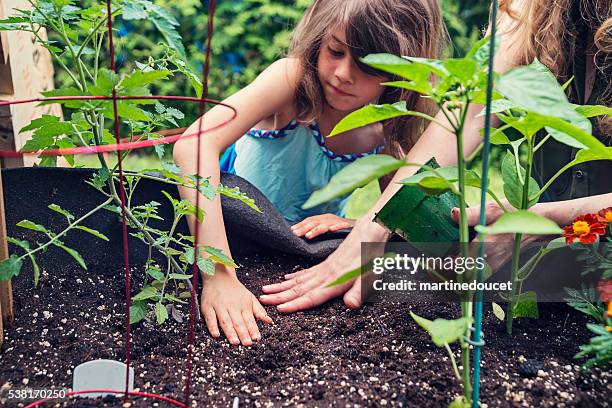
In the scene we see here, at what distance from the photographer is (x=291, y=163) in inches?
83.0

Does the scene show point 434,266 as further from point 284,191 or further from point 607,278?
point 284,191

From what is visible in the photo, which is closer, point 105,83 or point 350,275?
point 350,275

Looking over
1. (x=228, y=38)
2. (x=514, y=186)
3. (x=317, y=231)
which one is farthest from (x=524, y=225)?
(x=228, y=38)

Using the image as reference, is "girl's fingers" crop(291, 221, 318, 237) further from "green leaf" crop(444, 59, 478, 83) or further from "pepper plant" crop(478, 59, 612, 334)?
"green leaf" crop(444, 59, 478, 83)

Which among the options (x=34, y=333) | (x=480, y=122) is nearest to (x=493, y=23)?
(x=480, y=122)

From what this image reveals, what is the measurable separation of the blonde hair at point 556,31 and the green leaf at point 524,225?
0.85 meters

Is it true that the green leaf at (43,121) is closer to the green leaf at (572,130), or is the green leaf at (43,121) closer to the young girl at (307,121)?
the young girl at (307,121)

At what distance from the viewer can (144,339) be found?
1.15 metres

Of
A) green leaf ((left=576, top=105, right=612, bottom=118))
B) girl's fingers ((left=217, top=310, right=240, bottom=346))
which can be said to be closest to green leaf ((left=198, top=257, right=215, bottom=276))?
girl's fingers ((left=217, top=310, right=240, bottom=346))

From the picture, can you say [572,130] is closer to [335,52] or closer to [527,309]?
[527,309]

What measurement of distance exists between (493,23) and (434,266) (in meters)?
0.55

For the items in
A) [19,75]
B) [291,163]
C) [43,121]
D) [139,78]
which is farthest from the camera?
[291,163]

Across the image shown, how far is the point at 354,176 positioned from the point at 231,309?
1.94ft

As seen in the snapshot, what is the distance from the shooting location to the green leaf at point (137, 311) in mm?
1115
